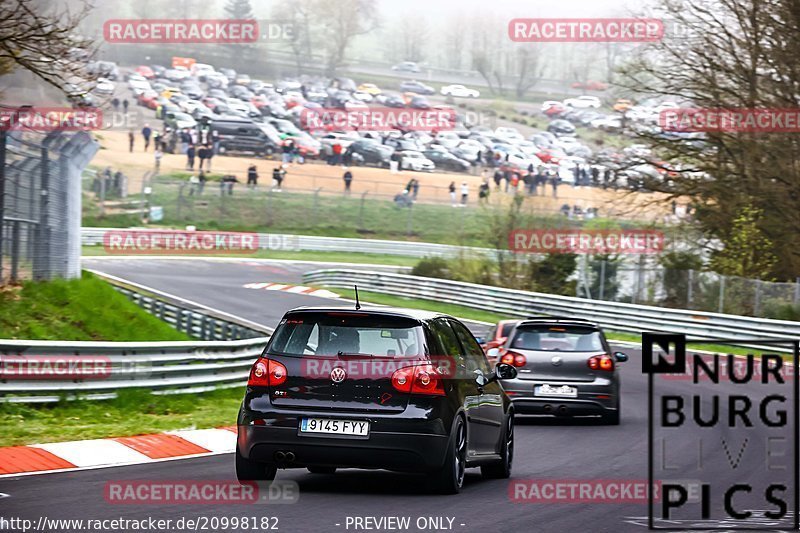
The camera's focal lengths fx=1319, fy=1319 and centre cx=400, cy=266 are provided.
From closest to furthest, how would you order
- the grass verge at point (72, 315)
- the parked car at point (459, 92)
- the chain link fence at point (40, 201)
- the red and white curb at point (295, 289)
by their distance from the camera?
the chain link fence at point (40, 201) < the grass verge at point (72, 315) < the red and white curb at point (295, 289) < the parked car at point (459, 92)

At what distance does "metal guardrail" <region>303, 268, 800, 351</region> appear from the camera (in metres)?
33.6

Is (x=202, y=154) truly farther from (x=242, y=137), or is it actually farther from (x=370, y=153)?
(x=370, y=153)

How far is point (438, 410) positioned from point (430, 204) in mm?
60336

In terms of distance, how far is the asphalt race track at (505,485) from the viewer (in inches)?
335

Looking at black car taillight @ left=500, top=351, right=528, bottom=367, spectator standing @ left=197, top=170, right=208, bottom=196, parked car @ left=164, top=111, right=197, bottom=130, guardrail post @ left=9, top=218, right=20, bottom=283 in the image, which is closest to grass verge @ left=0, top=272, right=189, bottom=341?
guardrail post @ left=9, top=218, right=20, bottom=283

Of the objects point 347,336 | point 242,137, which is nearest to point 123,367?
point 347,336

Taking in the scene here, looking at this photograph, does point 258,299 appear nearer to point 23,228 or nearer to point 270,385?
point 23,228

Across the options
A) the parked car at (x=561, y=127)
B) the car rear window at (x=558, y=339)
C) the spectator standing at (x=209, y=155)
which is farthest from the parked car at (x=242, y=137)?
the car rear window at (x=558, y=339)

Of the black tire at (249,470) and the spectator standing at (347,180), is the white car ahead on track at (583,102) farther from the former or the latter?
the black tire at (249,470)

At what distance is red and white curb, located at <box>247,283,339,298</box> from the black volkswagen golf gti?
35.3 metres

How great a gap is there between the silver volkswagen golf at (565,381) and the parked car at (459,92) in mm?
83031

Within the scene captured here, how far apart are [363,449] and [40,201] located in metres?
12.1

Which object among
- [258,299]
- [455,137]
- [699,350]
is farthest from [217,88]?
[699,350]

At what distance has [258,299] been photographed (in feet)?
140
